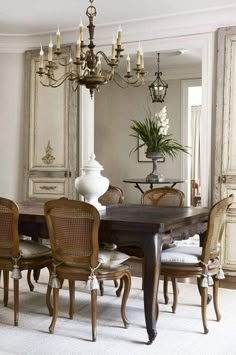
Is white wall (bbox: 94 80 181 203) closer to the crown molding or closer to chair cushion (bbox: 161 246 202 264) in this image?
the crown molding

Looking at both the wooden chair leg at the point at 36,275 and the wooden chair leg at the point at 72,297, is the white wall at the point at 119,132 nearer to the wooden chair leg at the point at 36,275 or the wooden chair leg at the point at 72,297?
the wooden chair leg at the point at 36,275

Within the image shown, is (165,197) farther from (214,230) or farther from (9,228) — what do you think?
(9,228)

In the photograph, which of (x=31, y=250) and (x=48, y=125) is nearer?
(x=31, y=250)

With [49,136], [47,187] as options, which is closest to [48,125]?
[49,136]

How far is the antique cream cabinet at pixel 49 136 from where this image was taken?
17.9 ft

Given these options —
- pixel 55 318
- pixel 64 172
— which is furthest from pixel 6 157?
pixel 55 318

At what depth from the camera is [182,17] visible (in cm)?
477

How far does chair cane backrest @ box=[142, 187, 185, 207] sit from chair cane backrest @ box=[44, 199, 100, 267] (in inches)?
56.1

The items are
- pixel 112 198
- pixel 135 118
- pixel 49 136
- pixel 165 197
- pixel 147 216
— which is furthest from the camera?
pixel 135 118

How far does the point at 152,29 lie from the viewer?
4.99 m

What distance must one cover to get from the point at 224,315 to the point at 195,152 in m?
7.13

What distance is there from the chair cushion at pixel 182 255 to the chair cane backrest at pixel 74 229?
570 mm

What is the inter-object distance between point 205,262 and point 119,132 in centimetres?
494

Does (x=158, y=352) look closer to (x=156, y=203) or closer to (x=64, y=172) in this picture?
(x=156, y=203)
